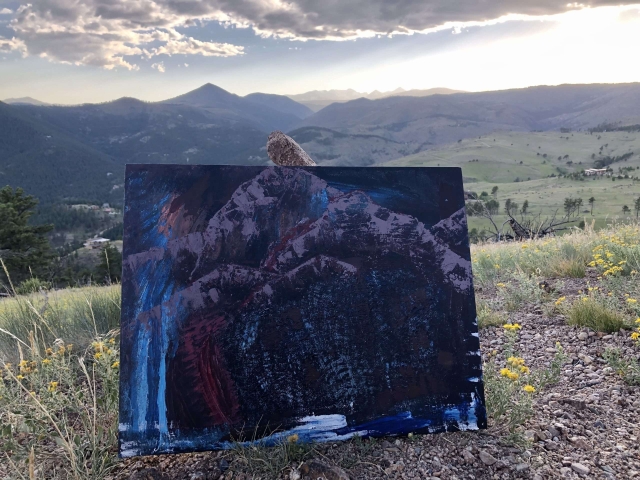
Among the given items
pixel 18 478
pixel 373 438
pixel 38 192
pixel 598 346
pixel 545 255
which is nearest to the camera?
pixel 18 478

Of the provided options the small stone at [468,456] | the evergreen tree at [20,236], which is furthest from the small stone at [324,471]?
the evergreen tree at [20,236]

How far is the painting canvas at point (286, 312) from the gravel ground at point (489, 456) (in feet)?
0.32

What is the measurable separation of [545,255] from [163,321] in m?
5.68

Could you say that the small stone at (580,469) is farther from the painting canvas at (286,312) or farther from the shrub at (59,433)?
the shrub at (59,433)

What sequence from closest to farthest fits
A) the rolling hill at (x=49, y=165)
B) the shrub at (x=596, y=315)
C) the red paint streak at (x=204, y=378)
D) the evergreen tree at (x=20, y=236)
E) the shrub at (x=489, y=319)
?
the red paint streak at (x=204, y=378)
the shrub at (x=596, y=315)
the shrub at (x=489, y=319)
the evergreen tree at (x=20, y=236)
the rolling hill at (x=49, y=165)

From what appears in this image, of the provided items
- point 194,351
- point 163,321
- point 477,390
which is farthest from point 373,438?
point 163,321

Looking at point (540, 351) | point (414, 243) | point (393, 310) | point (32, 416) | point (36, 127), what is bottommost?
point (540, 351)

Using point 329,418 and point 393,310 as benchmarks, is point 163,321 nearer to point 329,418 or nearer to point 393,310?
point 329,418

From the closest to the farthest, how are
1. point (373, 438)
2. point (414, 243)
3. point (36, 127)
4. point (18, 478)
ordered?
point (18, 478) → point (373, 438) → point (414, 243) → point (36, 127)

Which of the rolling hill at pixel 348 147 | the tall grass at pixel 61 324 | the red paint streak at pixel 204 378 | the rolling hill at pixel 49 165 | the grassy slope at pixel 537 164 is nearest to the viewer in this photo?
the red paint streak at pixel 204 378

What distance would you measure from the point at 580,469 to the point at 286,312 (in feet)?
5.50

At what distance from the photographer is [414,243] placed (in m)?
2.48

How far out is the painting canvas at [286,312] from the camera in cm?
218

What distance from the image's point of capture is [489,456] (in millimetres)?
2211
